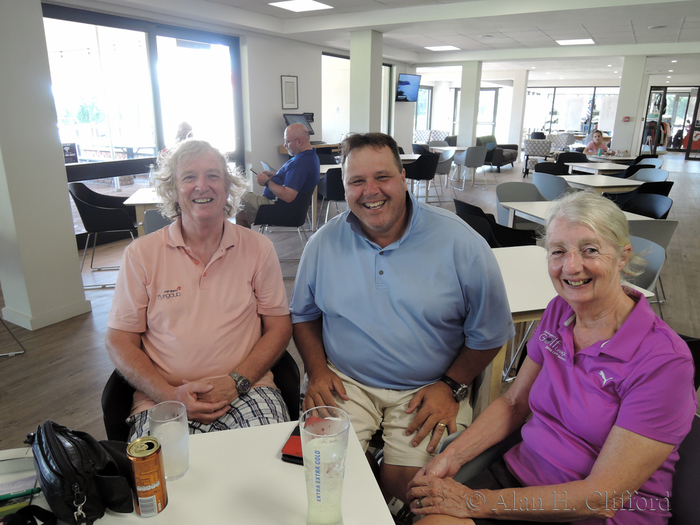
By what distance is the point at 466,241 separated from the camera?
1542 mm

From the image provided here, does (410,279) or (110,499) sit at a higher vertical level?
(410,279)

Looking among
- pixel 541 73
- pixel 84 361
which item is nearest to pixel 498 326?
pixel 84 361

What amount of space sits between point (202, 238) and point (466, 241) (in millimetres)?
917

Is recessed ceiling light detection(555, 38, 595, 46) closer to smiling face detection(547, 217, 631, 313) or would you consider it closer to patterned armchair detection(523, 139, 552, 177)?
patterned armchair detection(523, 139, 552, 177)

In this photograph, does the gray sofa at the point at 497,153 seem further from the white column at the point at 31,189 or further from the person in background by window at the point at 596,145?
the white column at the point at 31,189

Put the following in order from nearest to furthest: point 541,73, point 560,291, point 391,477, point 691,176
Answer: point 560,291, point 391,477, point 691,176, point 541,73

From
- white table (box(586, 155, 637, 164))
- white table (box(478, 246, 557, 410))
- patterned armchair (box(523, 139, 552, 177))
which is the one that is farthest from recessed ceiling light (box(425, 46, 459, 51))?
white table (box(478, 246, 557, 410))

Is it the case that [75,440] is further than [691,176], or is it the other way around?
[691,176]

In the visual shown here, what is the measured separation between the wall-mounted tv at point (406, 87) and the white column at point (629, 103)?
4624 mm

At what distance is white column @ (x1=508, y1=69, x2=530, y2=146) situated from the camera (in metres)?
15.5

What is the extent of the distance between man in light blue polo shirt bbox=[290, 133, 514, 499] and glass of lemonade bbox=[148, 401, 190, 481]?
0.63 m

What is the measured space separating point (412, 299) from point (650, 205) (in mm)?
3477

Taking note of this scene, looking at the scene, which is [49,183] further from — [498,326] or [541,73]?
[541,73]

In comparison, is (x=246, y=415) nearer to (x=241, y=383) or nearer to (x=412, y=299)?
(x=241, y=383)
